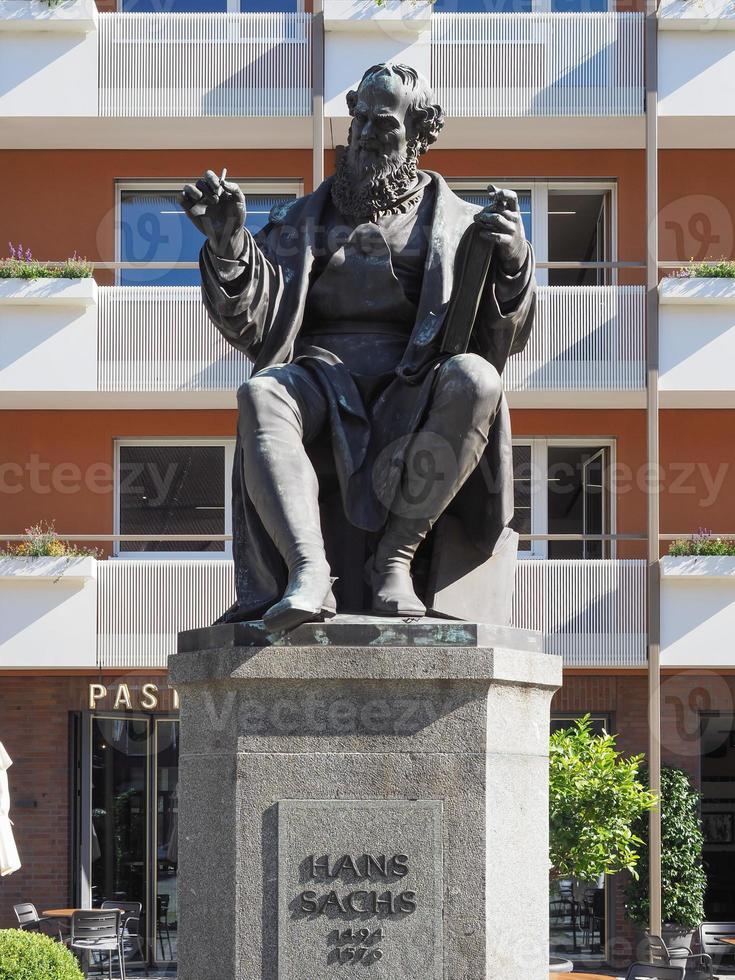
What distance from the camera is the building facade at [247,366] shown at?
19.8 metres

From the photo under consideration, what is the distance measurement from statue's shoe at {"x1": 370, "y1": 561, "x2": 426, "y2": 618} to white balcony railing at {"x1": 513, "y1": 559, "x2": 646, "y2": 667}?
14.0 meters

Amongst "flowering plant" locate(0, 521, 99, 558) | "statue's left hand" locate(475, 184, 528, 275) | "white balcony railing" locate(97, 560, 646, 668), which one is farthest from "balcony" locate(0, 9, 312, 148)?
"statue's left hand" locate(475, 184, 528, 275)

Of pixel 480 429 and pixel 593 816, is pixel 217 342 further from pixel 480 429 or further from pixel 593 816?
pixel 480 429

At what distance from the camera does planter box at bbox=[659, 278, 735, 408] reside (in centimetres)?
2005

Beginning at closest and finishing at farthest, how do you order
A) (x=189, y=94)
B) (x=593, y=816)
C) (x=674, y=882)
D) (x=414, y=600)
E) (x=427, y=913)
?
(x=427, y=913), (x=414, y=600), (x=593, y=816), (x=674, y=882), (x=189, y=94)

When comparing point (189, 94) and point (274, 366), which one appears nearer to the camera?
point (274, 366)

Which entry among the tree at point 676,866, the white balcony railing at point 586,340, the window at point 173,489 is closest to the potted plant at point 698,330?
the white balcony railing at point 586,340

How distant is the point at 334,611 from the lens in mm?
5477

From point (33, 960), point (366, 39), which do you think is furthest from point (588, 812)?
point (366, 39)

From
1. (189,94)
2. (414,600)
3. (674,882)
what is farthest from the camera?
(189,94)

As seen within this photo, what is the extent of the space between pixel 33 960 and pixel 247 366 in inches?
421

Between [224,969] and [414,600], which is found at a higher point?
[414,600]

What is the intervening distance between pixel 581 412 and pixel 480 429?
53.0 feet

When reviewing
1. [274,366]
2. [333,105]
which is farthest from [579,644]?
[274,366]
